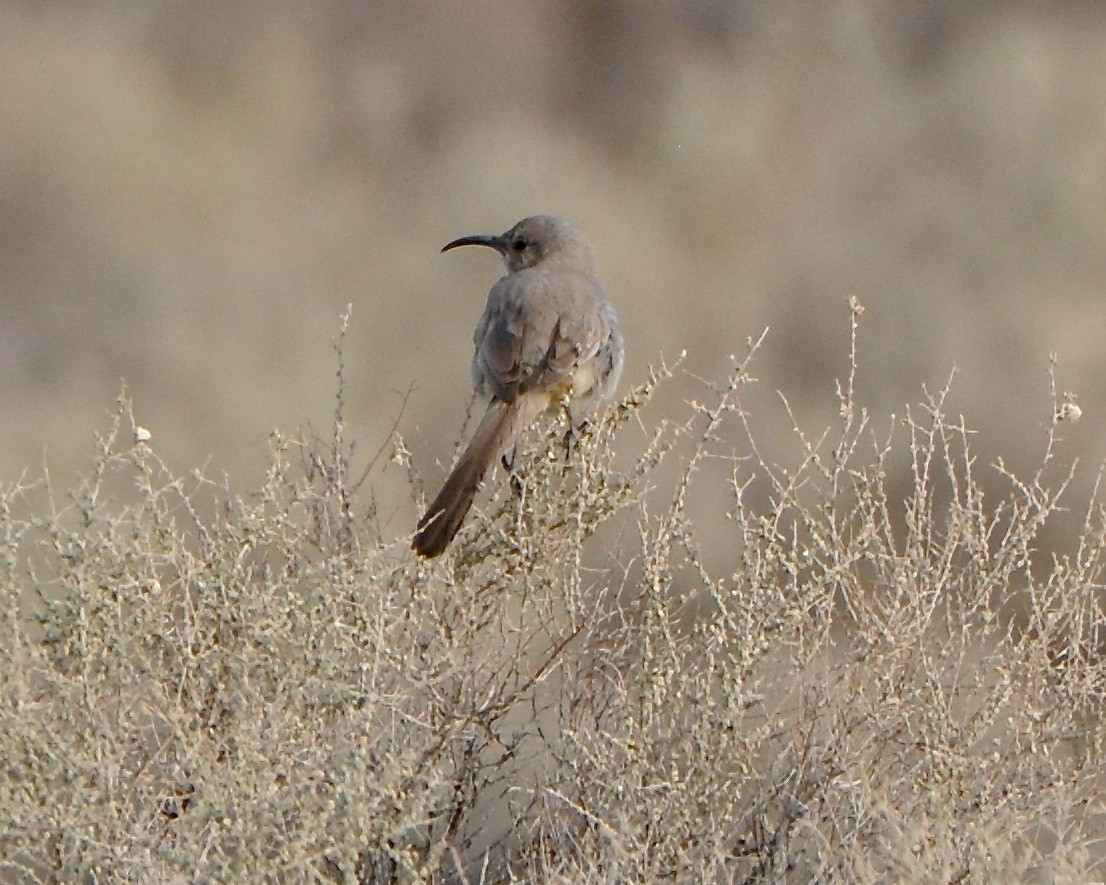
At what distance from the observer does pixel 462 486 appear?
4.75 meters

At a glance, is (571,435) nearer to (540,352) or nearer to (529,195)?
(540,352)

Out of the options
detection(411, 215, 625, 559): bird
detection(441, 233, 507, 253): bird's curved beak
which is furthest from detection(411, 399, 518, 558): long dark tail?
detection(441, 233, 507, 253): bird's curved beak

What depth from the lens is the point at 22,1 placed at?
16859 millimetres

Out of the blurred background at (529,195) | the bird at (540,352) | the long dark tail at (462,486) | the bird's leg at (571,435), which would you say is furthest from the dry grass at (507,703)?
the blurred background at (529,195)

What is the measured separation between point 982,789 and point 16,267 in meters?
12.4

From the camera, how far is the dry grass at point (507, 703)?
3.67m

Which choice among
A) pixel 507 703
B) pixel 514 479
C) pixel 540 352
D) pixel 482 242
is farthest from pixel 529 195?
pixel 507 703

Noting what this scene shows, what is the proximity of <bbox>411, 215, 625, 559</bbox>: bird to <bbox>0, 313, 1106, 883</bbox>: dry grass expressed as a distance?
0.62 meters

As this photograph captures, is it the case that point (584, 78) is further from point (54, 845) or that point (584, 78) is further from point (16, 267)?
point (54, 845)

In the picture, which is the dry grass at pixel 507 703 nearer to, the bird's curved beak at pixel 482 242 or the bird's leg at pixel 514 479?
the bird's leg at pixel 514 479

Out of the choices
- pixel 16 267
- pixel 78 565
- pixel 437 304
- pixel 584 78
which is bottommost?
pixel 78 565

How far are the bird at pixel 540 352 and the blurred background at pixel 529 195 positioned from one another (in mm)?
5255

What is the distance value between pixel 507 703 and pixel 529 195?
11179 millimetres

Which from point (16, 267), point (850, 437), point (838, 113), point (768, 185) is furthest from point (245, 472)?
point (838, 113)
